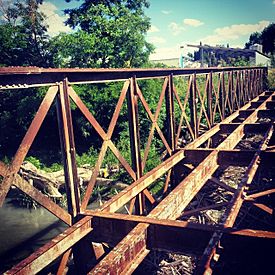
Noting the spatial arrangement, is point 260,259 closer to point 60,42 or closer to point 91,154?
point 91,154

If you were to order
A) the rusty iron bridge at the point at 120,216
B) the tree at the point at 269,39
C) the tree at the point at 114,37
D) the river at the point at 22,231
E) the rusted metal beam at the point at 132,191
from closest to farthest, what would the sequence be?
the rusty iron bridge at the point at 120,216, the rusted metal beam at the point at 132,191, the river at the point at 22,231, the tree at the point at 114,37, the tree at the point at 269,39

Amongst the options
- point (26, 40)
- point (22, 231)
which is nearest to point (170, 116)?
point (22, 231)

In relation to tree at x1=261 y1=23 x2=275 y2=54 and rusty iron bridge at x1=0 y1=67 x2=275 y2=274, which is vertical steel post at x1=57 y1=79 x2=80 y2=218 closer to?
rusty iron bridge at x1=0 y1=67 x2=275 y2=274

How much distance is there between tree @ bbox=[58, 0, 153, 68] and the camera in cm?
1432

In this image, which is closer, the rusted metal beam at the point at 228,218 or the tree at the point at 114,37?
the rusted metal beam at the point at 228,218

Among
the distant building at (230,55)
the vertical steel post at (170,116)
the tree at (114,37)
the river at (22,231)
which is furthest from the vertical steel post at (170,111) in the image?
the distant building at (230,55)

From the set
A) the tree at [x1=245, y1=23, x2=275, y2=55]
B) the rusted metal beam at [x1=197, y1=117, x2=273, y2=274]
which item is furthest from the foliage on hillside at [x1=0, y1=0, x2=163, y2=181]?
the tree at [x1=245, y1=23, x2=275, y2=55]

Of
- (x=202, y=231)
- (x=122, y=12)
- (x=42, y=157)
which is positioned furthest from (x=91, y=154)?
(x=202, y=231)

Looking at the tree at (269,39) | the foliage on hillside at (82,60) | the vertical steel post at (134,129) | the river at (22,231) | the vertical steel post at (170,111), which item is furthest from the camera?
the tree at (269,39)

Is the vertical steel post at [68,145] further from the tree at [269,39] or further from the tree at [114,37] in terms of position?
the tree at [269,39]

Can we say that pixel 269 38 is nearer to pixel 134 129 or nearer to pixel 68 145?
pixel 134 129

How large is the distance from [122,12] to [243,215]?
47.3 ft

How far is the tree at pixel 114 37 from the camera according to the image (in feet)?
47.0

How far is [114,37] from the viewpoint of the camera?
14.8 metres
